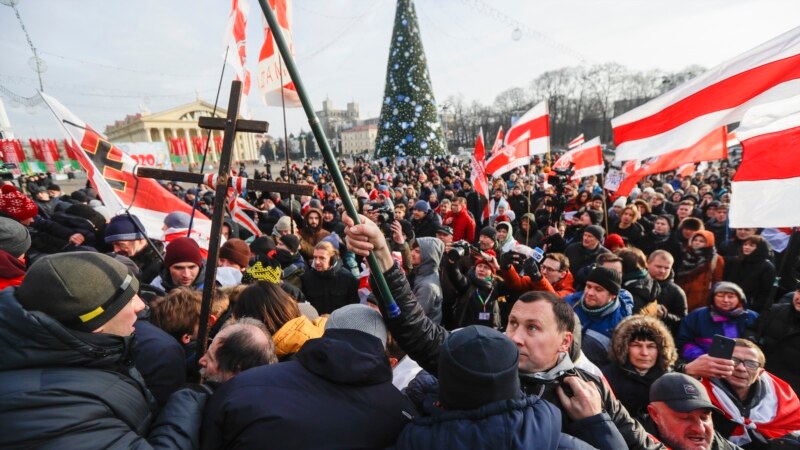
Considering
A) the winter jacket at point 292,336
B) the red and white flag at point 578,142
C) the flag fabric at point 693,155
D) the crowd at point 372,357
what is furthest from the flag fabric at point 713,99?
the red and white flag at point 578,142

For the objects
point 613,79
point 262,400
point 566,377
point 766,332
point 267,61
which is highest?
point 613,79

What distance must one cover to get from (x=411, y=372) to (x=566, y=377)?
835 millimetres

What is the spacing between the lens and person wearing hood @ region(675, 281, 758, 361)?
10.2 feet

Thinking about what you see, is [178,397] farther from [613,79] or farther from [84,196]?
[613,79]

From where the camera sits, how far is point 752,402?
2.33 m

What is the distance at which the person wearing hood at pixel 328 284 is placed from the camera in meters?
4.05

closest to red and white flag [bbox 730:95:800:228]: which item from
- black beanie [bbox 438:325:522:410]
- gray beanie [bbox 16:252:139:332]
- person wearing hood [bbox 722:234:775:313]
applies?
person wearing hood [bbox 722:234:775:313]

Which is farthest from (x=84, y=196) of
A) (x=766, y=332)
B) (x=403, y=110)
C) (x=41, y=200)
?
(x=403, y=110)

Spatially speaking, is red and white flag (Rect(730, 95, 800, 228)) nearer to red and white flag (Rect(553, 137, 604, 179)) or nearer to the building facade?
red and white flag (Rect(553, 137, 604, 179))

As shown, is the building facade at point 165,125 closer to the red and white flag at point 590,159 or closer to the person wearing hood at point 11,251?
the red and white flag at point 590,159

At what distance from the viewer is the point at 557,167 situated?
10969mm

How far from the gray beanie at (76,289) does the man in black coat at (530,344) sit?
0.83m

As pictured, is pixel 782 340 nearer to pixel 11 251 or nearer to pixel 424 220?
pixel 424 220

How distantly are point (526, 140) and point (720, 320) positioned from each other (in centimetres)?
490
